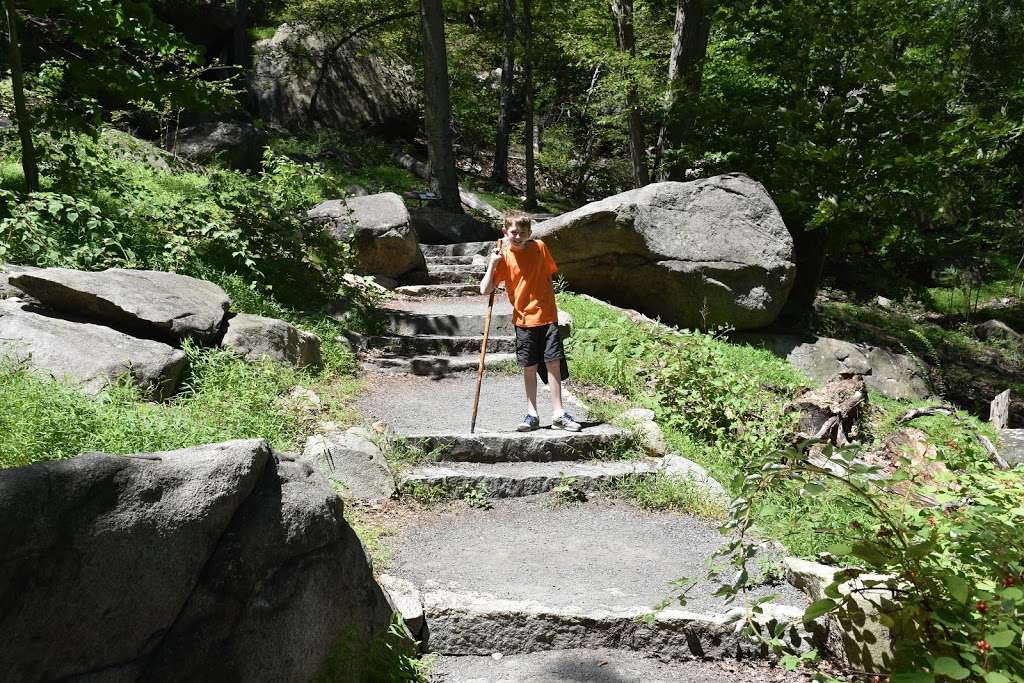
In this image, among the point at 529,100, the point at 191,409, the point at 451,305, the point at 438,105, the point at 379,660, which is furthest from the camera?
the point at 529,100

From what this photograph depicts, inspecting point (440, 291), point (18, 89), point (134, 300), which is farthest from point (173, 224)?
point (440, 291)

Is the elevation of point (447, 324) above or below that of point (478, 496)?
above

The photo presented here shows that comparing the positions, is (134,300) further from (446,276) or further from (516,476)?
(446,276)

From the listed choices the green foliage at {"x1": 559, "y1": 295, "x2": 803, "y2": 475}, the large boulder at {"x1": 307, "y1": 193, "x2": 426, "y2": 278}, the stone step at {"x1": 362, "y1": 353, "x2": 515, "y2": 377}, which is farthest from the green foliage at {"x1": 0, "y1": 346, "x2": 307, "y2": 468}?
the large boulder at {"x1": 307, "y1": 193, "x2": 426, "y2": 278}

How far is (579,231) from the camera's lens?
10.8 meters

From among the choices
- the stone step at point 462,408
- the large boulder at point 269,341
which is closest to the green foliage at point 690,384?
the stone step at point 462,408

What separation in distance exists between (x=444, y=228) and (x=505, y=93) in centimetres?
686

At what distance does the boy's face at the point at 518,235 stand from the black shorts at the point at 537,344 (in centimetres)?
66

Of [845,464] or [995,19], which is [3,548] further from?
[995,19]

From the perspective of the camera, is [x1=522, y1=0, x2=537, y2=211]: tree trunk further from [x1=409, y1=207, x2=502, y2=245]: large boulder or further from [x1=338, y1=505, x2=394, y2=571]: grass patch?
[x1=338, y1=505, x2=394, y2=571]: grass patch

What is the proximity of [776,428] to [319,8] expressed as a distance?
54.8 feet

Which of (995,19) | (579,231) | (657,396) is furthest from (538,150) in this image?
(657,396)

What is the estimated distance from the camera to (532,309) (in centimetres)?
630

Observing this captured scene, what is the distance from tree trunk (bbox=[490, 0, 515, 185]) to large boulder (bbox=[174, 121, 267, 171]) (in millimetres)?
6104
